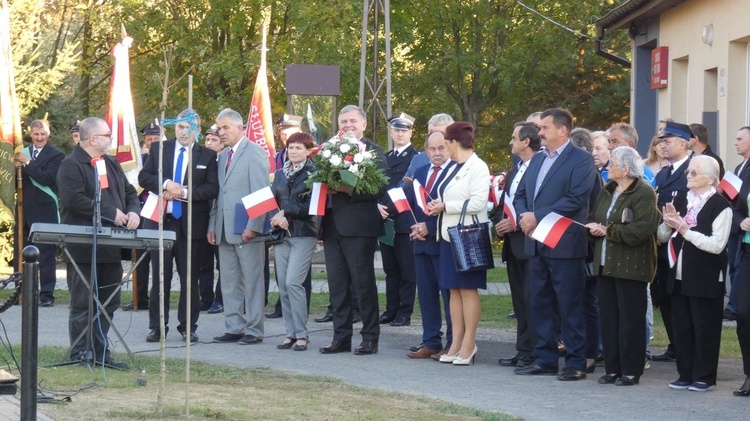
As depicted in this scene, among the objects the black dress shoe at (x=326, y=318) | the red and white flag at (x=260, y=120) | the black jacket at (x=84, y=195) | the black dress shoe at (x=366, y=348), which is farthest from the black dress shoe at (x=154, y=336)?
the red and white flag at (x=260, y=120)

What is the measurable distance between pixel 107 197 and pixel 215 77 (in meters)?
24.9

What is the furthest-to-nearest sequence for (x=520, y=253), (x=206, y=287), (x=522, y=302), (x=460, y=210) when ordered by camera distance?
(x=206, y=287)
(x=522, y=302)
(x=520, y=253)
(x=460, y=210)

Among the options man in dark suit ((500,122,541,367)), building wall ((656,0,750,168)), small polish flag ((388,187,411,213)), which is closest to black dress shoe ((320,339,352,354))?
small polish flag ((388,187,411,213))

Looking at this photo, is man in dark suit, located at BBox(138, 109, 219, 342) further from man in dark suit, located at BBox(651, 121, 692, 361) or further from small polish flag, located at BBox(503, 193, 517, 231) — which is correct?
man in dark suit, located at BBox(651, 121, 692, 361)

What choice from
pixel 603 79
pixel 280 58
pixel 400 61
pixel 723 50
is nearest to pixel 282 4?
pixel 280 58

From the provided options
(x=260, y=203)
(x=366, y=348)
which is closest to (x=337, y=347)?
(x=366, y=348)

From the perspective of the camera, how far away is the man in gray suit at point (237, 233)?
476 inches

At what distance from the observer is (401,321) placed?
44.9 ft

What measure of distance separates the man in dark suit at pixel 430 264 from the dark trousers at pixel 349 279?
0.46 m

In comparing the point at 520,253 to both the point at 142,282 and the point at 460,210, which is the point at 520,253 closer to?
the point at 460,210

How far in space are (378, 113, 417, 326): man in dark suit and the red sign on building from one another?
9449mm

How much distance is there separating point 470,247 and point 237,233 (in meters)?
2.78

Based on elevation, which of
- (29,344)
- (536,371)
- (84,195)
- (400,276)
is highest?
(84,195)

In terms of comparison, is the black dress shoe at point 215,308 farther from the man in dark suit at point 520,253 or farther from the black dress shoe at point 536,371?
the black dress shoe at point 536,371
